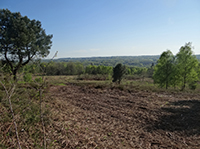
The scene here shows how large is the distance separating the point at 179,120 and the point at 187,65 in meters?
14.2

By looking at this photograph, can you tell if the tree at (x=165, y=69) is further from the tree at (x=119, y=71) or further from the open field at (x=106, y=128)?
the open field at (x=106, y=128)

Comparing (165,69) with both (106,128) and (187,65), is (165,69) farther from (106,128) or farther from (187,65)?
(106,128)

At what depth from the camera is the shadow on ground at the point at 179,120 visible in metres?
4.50

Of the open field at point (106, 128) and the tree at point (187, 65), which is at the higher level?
the tree at point (187, 65)

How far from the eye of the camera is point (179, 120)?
17.0ft

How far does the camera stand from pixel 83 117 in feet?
16.7

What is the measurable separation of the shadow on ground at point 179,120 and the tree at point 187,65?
1194 centimetres

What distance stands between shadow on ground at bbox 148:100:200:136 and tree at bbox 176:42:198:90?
470 inches

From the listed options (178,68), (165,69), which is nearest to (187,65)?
(178,68)

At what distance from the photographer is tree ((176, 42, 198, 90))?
634 inches

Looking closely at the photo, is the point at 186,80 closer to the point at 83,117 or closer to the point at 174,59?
the point at 174,59

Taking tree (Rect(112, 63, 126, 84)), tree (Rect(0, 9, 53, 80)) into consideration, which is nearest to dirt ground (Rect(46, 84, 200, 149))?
tree (Rect(0, 9, 53, 80))

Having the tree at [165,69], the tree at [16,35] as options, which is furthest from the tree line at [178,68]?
the tree at [16,35]

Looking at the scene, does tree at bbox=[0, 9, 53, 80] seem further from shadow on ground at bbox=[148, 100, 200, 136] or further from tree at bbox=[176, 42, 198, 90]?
tree at bbox=[176, 42, 198, 90]
